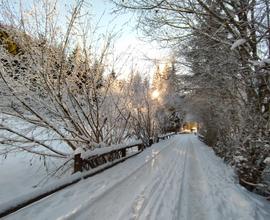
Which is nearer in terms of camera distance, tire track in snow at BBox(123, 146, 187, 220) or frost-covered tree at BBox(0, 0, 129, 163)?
tire track in snow at BBox(123, 146, 187, 220)

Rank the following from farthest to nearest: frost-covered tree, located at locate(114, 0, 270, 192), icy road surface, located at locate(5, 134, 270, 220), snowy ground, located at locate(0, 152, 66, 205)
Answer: snowy ground, located at locate(0, 152, 66, 205) → frost-covered tree, located at locate(114, 0, 270, 192) → icy road surface, located at locate(5, 134, 270, 220)

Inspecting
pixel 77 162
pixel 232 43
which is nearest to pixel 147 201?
pixel 77 162

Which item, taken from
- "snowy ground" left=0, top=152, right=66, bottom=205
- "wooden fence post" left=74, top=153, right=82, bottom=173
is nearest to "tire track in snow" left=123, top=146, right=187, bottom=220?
"wooden fence post" left=74, top=153, right=82, bottom=173

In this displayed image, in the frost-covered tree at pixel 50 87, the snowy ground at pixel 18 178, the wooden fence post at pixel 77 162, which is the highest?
the frost-covered tree at pixel 50 87

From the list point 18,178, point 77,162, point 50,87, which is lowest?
point 18,178

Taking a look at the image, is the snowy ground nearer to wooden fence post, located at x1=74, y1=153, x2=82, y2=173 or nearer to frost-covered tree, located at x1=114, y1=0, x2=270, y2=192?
wooden fence post, located at x1=74, y1=153, x2=82, y2=173

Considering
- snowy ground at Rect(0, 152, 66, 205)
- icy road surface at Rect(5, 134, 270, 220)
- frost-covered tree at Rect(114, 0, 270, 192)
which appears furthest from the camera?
snowy ground at Rect(0, 152, 66, 205)

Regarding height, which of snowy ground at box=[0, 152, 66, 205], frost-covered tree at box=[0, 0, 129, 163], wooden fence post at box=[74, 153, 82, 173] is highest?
frost-covered tree at box=[0, 0, 129, 163]

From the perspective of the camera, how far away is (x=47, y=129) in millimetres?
8234

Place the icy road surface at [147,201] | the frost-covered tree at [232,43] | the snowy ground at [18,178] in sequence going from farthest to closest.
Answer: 1. the snowy ground at [18,178]
2. the frost-covered tree at [232,43]
3. the icy road surface at [147,201]

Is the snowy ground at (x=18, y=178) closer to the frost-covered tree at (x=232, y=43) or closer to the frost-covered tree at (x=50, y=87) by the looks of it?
the frost-covered tree at (x=50, y=87)

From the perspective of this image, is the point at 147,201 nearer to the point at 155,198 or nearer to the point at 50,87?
the point at 155,198

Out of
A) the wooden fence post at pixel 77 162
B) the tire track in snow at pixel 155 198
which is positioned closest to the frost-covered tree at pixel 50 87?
the wooden fence post at pixel 77 162

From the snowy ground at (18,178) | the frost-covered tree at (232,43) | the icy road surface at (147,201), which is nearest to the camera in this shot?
the icy road surface at (147,201)
